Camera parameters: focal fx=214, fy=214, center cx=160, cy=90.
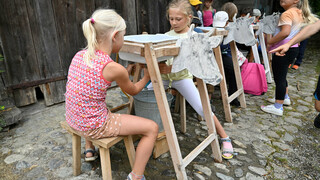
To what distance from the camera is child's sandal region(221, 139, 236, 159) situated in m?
2.32

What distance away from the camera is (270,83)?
15.9 ft

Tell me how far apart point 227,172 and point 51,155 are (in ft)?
6.13

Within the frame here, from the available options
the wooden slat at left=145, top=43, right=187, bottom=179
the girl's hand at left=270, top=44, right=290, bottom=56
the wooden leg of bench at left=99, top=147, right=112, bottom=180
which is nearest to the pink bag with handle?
the girl's hand at left=270, top=44, right=290, bottom=56

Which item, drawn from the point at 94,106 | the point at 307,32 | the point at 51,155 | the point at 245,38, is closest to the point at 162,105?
the point at 94,106

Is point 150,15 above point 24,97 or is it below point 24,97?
above

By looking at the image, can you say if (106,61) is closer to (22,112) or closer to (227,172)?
(227,172)

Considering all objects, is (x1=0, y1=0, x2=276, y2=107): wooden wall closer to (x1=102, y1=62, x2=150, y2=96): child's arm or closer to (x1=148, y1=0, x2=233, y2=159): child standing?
(x1=148, y1=0, x2=233, y2=159): child standing

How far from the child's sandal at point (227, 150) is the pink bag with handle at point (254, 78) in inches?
65.9

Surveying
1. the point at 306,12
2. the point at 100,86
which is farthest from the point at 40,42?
the point at 306,12

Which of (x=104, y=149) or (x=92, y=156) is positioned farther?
(x=92, y=156)

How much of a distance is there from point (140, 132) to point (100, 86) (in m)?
0.49

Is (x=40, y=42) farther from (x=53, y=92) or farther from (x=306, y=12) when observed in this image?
(x=306, y=12)

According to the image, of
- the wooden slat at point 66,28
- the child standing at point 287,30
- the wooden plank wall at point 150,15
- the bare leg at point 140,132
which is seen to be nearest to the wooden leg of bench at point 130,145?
the bare leg at point 140,132

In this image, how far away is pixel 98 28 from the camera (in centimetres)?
155
